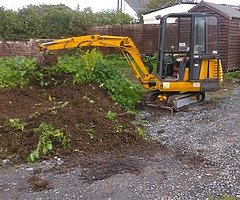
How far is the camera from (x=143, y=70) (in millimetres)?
10211

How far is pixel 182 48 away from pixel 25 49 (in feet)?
22.6

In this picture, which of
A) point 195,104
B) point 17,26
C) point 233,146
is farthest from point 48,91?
point 17,26

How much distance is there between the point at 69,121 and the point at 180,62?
3.73m

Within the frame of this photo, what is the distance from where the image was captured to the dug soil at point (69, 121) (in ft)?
22.0

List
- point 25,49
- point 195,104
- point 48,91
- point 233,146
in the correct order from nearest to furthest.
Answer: point 233,146, point 48,91, point 195,104, point 25,49

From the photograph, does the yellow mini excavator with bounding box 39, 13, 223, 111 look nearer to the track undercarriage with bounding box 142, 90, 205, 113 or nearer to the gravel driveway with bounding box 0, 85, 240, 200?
the track undercarriage with bounding box 142, 90, 205, 113

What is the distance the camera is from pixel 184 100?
10.1 meters

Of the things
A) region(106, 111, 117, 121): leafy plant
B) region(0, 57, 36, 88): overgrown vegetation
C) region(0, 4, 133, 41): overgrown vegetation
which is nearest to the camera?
region(106, 111, 117, 121): leafy plant

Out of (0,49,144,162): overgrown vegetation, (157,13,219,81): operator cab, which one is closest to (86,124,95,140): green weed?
(0,49,144,162): overgrown vegetation

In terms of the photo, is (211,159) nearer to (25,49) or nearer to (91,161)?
(91,161)

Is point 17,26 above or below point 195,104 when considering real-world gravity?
above

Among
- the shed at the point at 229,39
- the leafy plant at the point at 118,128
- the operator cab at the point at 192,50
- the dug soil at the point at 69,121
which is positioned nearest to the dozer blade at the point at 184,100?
A: the operator cab at the point at 192,50

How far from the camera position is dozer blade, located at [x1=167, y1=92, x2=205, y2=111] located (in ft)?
32.1

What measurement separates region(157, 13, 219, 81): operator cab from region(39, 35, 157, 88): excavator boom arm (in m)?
0.38
